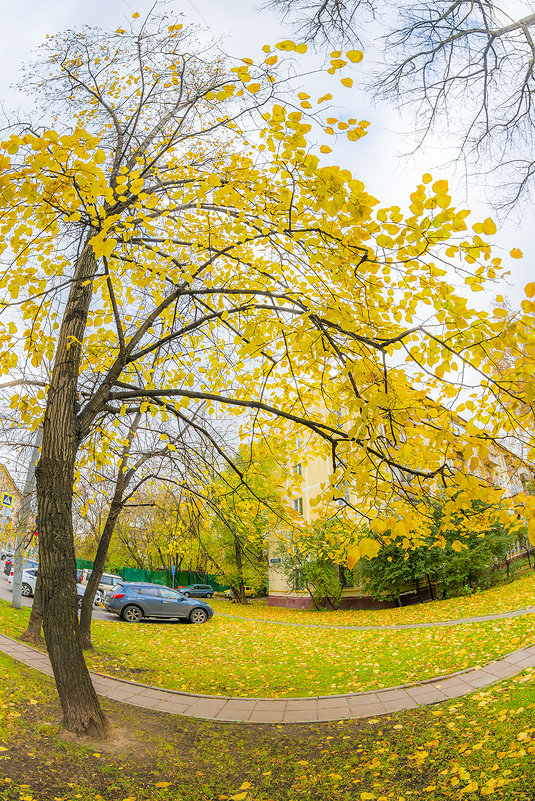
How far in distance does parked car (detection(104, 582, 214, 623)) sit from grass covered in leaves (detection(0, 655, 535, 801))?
1057 centimetres

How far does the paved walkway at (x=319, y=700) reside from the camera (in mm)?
6141

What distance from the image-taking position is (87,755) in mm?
4570

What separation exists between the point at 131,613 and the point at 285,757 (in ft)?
41.0

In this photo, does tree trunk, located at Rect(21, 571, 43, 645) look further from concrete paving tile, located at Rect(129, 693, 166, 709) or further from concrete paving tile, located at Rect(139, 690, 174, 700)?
concrete paving tile, located at Rect(129, 693, 166, 709)

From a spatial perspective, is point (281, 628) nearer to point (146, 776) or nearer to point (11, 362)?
point (146, 776)

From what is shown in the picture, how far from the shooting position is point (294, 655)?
34.4ft

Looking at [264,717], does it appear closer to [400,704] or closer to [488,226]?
[400,704]

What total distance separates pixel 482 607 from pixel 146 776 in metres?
12.0

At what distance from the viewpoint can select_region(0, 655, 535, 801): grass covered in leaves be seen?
12.5 feet

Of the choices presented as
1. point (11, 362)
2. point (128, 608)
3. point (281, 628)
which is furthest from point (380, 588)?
point (11, 362)

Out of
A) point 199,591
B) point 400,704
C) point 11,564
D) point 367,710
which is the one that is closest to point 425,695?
point 400,704

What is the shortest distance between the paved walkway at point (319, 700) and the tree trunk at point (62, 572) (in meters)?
1.92

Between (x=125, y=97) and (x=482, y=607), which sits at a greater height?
(x=125, y=97)

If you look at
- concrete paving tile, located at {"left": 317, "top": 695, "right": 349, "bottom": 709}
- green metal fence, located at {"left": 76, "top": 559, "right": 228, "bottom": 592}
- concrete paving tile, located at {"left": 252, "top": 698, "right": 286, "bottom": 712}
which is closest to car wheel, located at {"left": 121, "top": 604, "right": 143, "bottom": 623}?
concrete paving tile, located at {"left": 252, "top": 698, "right": 286, "bottom": 712}
